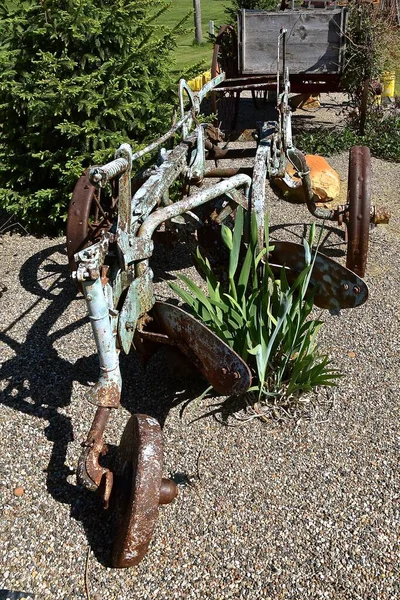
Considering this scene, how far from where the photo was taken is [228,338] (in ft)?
9.32

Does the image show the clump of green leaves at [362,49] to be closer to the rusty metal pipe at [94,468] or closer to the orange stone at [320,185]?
the orange stone at [320,185]

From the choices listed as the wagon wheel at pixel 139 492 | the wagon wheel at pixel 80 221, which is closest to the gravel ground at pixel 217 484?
the wagon wheel at pixel 139 492

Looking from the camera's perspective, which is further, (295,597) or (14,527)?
(14,527)

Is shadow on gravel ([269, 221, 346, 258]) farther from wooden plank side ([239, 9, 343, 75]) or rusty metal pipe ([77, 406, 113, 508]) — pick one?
rusty metal pipe ([77, 406, 113, 508])

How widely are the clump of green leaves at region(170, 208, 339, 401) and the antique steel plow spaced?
0.69 feet

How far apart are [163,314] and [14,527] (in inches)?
45.5

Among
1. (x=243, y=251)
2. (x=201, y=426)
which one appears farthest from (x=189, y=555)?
(x=243, y=251)

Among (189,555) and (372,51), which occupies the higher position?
(372,51)

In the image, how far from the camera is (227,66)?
24.4ft

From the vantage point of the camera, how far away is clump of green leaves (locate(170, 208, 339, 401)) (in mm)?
2777

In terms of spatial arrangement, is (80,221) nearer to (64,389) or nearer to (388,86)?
(64,389)

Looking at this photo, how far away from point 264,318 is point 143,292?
2.05 ft

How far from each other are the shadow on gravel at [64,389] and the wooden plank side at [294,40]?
14.2 ft

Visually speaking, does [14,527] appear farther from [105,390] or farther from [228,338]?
[228,338]
